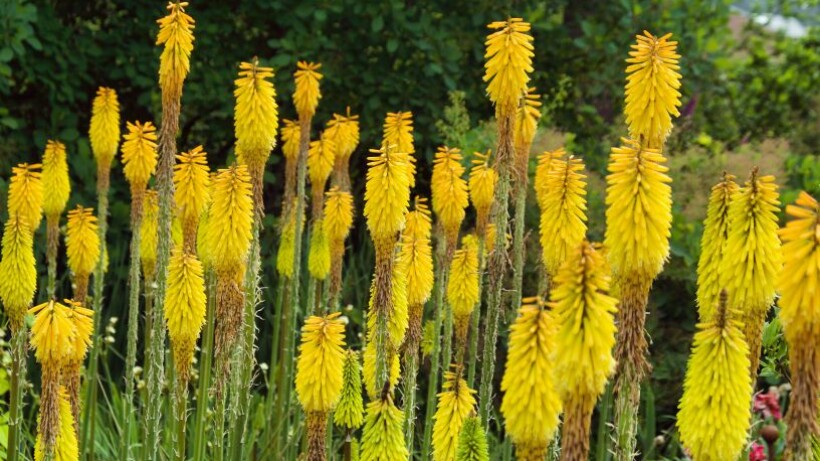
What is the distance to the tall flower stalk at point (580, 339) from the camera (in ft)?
8.84

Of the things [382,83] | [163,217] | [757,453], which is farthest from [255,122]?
[382,83]

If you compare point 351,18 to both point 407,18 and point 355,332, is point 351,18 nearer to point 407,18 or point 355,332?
point 407,18

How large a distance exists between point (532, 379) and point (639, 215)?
64cm

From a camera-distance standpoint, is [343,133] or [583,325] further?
[343,133]

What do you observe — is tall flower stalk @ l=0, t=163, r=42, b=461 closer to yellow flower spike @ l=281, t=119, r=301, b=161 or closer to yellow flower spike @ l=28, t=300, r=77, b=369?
yellow flower spike @ l=28, t=300, r=77, b=369

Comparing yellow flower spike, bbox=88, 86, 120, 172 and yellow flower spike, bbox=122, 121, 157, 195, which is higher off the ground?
yellow flower spike, bbox=88, 86, 120, 172

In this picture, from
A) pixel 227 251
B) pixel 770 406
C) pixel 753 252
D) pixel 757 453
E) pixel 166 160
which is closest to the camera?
pixel 753 252

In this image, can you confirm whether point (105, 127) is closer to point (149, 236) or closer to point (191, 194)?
point (149, 236)

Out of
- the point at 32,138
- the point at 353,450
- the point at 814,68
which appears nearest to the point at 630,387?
the point at 353,450

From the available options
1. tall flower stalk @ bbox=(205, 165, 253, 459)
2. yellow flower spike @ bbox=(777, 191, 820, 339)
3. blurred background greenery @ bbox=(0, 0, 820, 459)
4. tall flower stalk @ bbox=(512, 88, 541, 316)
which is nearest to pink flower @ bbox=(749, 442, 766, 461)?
blurred background greenery @ bbox=(0, 0, 820, 459)

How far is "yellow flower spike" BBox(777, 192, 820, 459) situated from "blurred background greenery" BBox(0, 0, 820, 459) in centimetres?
479

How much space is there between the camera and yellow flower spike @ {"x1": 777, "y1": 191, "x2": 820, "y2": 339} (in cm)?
269

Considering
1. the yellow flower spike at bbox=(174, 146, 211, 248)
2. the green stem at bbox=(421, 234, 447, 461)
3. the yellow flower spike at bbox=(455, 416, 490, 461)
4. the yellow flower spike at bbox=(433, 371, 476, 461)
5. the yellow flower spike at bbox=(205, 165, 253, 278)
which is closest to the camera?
the yellow flower spike at bbox=(455, 416, 490, 461)

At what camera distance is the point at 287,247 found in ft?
21.2
